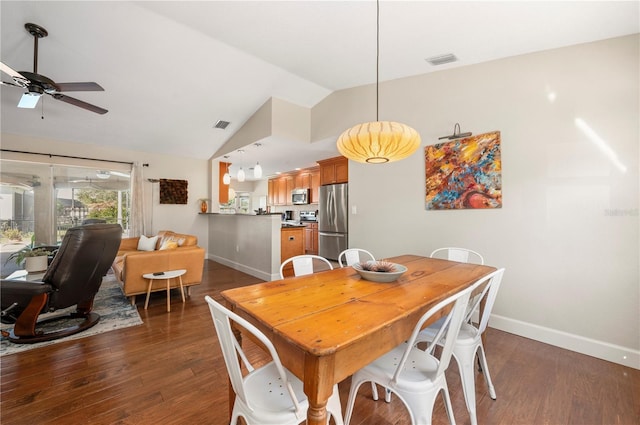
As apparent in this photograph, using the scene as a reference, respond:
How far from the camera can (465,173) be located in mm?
2855

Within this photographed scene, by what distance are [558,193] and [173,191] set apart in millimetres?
6771

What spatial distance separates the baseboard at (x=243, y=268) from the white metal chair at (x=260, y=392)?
3.15 meters

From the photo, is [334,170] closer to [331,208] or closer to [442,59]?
[331,208]

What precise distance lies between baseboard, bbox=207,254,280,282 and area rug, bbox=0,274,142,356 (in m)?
1.85

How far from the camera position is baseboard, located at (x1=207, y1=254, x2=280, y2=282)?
172 inches

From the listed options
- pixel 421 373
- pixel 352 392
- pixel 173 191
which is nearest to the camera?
pixel 421 373

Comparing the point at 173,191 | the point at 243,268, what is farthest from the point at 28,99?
the point at 243,268

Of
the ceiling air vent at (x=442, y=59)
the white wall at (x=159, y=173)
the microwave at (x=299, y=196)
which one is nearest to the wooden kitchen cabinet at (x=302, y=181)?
the microwave at (x=299, y=196)

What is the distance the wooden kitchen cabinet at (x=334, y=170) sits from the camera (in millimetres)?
5277

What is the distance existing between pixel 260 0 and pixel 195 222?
536 cm

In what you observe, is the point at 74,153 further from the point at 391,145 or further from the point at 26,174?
the point at 391,145

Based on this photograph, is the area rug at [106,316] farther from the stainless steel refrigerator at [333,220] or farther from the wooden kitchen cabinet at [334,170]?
the wooden kitchen cabinet at [334,170]

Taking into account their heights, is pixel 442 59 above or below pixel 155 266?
above

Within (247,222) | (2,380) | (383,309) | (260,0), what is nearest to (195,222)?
(247,222)
